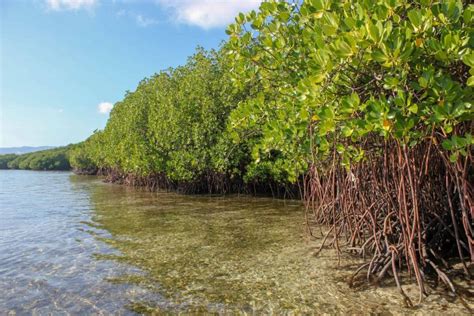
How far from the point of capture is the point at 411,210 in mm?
4004

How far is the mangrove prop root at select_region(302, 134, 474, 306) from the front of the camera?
3.40m

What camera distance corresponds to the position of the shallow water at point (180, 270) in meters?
3.40

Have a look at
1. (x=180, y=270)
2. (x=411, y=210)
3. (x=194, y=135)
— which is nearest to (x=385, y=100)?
(x=411, y=210)

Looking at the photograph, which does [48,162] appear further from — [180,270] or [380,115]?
[380,115]

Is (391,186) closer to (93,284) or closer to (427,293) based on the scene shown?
(427,293)

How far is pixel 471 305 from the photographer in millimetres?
3086

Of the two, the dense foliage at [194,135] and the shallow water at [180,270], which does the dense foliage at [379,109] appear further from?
the dense foliage at [194,135]

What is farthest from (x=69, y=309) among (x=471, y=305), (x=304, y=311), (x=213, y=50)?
(x=213, y=50)

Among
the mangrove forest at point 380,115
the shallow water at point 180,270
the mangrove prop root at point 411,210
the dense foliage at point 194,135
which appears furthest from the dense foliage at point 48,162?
the mangrove prop root at point 411,210

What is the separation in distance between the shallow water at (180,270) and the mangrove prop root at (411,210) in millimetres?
356

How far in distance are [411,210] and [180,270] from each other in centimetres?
271

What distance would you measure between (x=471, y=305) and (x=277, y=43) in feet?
9.93

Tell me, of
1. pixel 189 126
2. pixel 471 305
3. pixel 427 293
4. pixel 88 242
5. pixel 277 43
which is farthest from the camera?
pixel 189 126

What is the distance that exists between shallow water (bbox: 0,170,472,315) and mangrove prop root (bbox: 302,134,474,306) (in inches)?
14.0
